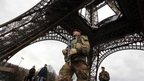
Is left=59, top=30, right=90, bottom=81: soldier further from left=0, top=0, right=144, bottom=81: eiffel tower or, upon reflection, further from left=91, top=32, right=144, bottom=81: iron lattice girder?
left=91, top=32, right=144, bottom=81: iron lattice girder

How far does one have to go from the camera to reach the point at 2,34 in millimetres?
14320

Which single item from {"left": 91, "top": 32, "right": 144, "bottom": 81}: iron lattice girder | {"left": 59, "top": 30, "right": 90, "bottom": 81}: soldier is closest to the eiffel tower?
{"left": 91, "top": 32, "right": 144, "bottom": 81}: iron lattice girder

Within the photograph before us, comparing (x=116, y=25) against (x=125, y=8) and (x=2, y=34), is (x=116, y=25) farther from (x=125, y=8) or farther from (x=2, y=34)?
(x=2, y=34)

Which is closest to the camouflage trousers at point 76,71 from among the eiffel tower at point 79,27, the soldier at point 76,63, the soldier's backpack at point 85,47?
the soldier at point 76,63

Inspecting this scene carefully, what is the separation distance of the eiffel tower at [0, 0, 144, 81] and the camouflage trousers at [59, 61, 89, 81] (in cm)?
946

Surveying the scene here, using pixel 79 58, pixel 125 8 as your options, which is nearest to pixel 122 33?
pixel 125 8

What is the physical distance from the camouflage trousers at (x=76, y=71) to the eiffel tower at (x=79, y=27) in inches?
372

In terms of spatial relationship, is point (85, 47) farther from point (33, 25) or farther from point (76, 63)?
point (33, 25)

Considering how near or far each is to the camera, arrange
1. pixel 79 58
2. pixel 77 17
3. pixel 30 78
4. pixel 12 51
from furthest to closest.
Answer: pixel 77 17 < pixel 12 51 < pixel 30 78 < pixel 79 58

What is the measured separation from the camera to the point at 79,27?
17.9 metres

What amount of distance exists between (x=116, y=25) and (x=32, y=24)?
274 inches

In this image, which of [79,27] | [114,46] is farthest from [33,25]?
[114,46]

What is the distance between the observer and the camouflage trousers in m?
4.19

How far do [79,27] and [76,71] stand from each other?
13745 millimetres
